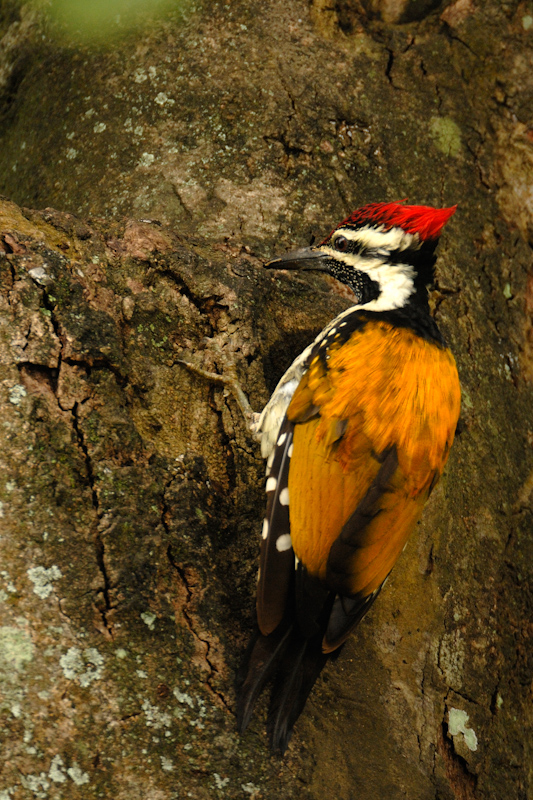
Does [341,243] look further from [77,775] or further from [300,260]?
[77,775]

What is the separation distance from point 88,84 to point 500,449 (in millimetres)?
2219

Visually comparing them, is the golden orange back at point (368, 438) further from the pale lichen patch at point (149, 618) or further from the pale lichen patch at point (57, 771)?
the pale lichen patch at point (57, 771)

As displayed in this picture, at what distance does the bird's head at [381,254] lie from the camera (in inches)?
99.0

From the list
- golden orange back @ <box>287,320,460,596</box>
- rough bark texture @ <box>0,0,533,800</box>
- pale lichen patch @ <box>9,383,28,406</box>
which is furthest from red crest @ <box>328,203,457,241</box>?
pale lichen patch @ <box>9,383,28,406</box>

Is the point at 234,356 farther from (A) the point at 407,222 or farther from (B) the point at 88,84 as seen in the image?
(B) the point at 88,84

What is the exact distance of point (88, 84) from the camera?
9.07ft

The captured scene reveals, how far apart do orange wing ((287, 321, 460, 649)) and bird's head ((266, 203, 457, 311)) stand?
31 cm

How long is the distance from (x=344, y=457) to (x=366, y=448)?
0.08 metres

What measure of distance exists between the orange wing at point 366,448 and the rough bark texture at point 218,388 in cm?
18

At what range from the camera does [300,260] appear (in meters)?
2.42

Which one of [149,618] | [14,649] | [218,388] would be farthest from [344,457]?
[14,649]

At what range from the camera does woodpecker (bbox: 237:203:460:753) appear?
1.91 meters

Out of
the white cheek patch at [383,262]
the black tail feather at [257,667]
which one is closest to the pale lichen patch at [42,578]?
the black tail feather at [257,667]

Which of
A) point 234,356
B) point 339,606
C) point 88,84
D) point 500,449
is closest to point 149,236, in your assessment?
point 234,356
